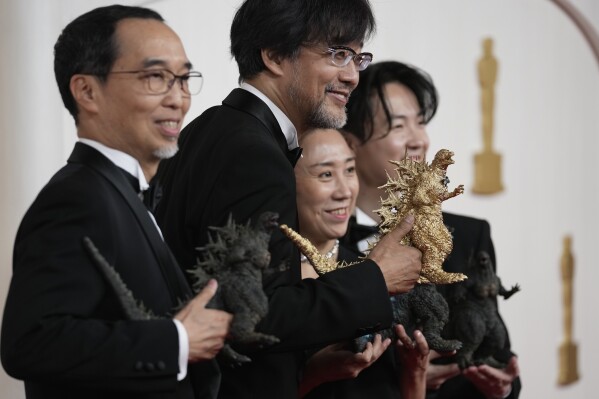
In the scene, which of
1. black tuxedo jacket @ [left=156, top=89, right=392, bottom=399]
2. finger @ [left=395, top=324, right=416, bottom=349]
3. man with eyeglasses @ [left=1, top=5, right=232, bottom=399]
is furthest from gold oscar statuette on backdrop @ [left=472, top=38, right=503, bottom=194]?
man with eyeglasses @ [left=1, top=5, right=232, bottom=399]

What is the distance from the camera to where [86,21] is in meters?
2.33

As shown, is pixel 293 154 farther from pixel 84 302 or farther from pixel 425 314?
pixel 84 302

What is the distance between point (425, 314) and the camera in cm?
311

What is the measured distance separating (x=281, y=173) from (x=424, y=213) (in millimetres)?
485

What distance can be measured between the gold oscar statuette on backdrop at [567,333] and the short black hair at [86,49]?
4860 mm

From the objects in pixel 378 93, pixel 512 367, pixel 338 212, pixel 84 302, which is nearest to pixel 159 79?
pixel 84 302

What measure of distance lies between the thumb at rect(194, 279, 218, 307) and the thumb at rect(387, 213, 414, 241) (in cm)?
69

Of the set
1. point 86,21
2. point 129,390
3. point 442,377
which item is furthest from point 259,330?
point 442,377

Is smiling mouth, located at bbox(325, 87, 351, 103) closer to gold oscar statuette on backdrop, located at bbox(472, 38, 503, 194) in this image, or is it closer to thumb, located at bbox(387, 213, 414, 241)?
thumb, located at bbox(387, 213, 414, 241)

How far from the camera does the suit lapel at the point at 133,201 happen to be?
2.26 m

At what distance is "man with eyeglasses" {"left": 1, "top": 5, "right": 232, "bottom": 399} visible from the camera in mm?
2059

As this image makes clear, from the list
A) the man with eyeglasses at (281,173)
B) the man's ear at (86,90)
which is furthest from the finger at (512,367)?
the man's ear at (86,90)

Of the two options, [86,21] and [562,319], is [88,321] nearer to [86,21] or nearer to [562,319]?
[86,21]

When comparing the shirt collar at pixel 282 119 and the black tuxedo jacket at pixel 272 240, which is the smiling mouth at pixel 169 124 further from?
the shirt collar at pixel 282 119
